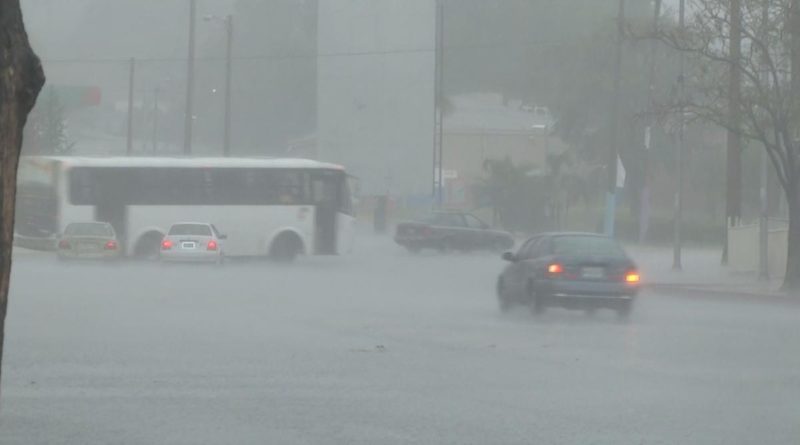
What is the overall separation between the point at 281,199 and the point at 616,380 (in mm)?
32578

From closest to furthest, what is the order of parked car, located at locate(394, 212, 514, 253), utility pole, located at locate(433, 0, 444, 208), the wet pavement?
the wet pavement < parked car, located at locate(394, 212, 514, 253) < utility pole, located at locate(433, 0, 444, 208)

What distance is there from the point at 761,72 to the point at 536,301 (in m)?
11.7

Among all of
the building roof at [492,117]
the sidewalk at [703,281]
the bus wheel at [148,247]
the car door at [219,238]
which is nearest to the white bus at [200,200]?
the bus wheel at [148,247]

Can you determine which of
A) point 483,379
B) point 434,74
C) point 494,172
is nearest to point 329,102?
point 434,74

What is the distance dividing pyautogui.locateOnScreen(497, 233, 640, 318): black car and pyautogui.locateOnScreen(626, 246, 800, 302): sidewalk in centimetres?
756

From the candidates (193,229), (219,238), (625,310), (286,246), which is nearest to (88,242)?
(193,229)

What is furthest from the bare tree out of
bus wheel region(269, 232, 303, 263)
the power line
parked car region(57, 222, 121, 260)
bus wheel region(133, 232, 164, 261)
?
the power line

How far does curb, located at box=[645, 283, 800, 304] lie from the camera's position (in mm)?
30750

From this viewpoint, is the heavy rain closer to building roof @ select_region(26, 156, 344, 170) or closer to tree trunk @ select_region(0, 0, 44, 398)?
tree trunk @ select_region(0, 0, 44, 398)

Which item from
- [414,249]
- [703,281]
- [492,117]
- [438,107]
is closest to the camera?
[703,281]

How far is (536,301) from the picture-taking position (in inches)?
964

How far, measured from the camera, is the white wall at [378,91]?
6369cm

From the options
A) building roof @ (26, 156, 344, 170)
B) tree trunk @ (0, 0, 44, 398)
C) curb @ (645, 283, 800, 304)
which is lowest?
curb @ (645, 283, 800, 304)

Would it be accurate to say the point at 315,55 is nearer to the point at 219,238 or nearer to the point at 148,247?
the point at 148,247
